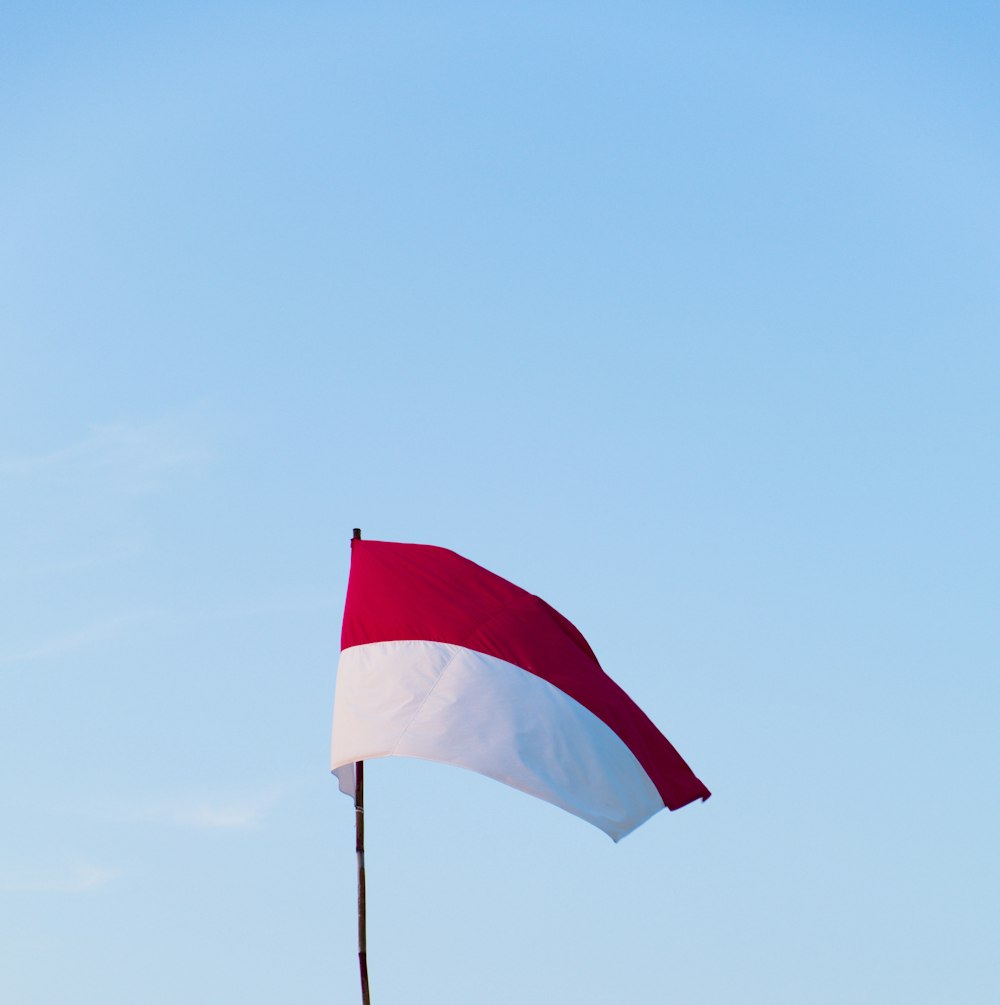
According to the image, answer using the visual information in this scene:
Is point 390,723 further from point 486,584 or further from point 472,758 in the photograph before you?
A: point 486,584

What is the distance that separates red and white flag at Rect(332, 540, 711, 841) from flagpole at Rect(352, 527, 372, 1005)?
1.16 ft

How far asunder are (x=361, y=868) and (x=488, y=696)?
2569 millimetres

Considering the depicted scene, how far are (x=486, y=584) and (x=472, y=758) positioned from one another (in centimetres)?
333

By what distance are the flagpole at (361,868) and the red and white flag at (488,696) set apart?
13.9 inches

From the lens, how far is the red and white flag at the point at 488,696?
58.7ft

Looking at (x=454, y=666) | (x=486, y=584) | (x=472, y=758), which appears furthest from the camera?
(x=486, y=584)

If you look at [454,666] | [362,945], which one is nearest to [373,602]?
[454,666]

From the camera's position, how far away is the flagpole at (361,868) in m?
17.7

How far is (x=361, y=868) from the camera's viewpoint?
18047 mm

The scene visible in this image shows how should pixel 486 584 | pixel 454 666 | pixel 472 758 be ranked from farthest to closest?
pixel 486 584, pixel 454 666, pixel 472 758

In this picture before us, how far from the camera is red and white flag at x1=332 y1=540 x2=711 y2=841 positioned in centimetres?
1791

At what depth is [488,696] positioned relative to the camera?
18547 millimetres

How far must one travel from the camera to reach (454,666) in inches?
747

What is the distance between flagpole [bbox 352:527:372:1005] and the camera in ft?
58.0
